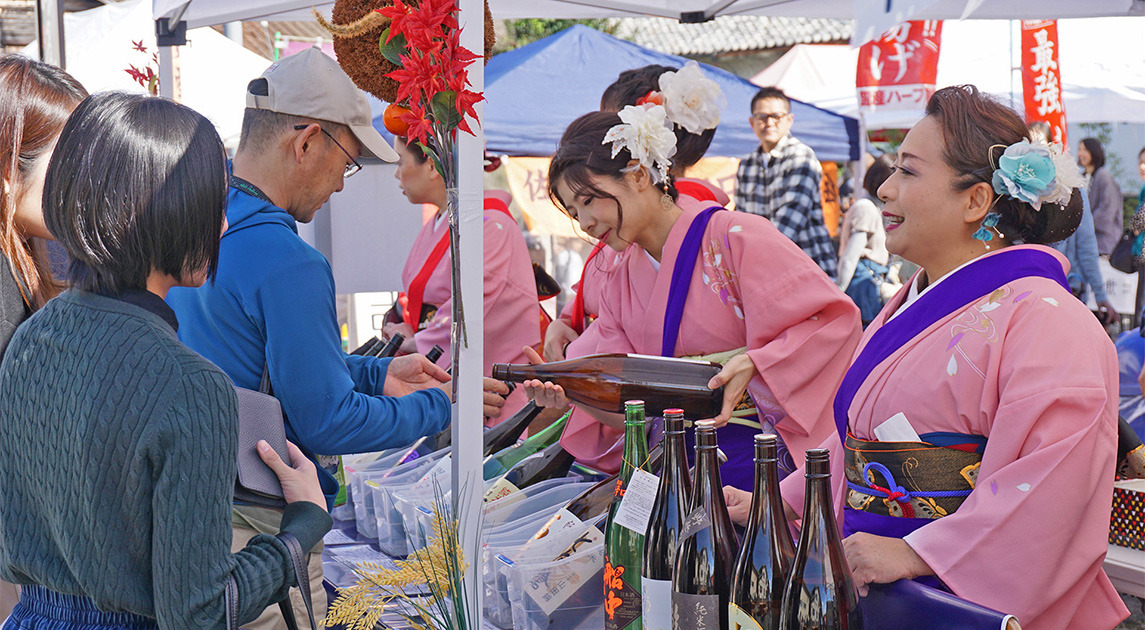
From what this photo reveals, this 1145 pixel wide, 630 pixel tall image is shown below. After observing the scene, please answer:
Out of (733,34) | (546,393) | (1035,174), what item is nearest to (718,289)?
(546,393)

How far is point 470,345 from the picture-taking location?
144cm

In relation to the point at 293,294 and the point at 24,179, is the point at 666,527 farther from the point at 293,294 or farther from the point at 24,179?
the point at 24,179

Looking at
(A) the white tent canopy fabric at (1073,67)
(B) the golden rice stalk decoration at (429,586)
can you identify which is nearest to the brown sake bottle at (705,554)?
(B) the golden rice stalk decoration at (429,586)

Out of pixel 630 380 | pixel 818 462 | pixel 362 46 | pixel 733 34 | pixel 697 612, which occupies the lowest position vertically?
pixel 697 612

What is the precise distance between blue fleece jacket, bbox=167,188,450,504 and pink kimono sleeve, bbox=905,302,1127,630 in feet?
3.13

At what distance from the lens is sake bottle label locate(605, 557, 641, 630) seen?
4.63ft

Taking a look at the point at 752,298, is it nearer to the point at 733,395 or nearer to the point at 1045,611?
the point at 733,395

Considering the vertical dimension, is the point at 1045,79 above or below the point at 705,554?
above

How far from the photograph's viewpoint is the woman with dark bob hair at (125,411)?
1.17 meters

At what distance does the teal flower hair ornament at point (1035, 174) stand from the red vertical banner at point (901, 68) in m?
4.03

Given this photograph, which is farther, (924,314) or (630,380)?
(630,380)

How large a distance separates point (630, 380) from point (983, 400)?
2.04ft

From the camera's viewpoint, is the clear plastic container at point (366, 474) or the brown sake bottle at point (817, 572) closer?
the brown sake bottle at point (817, 572)

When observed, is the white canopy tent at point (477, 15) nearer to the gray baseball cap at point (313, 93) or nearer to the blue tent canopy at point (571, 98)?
the gray baseball cap at point (313, 93)
